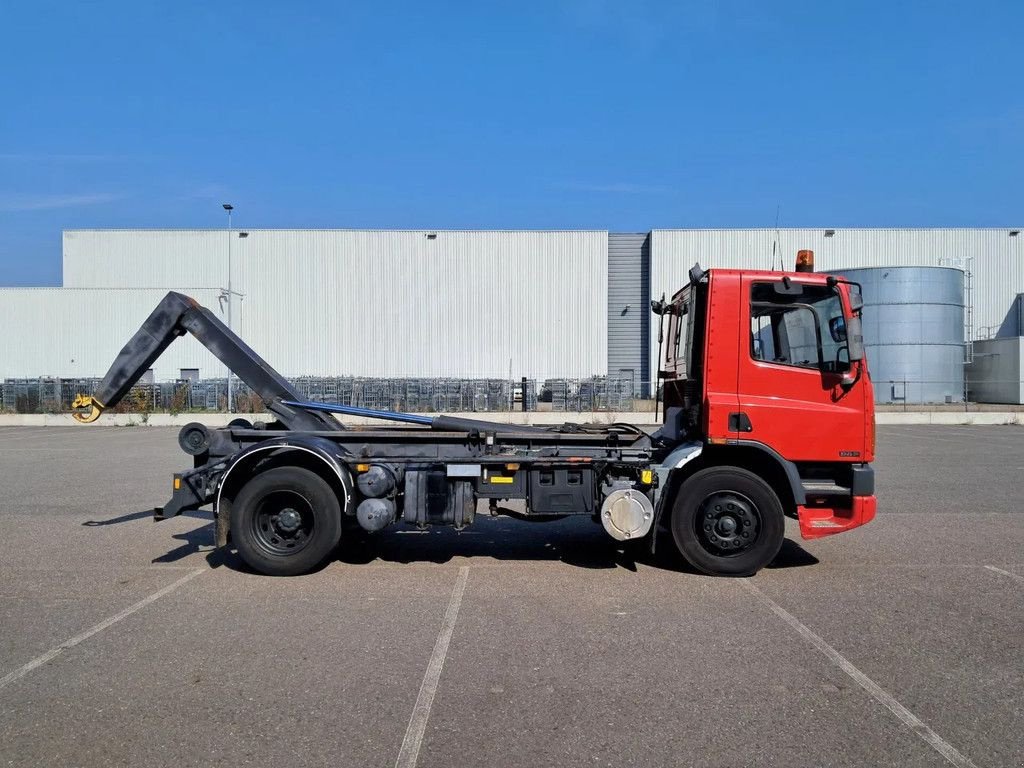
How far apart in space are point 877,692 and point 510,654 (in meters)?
2.22

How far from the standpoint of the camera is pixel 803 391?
7305mm

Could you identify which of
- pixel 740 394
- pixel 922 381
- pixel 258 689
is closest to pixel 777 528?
pixel 740 394

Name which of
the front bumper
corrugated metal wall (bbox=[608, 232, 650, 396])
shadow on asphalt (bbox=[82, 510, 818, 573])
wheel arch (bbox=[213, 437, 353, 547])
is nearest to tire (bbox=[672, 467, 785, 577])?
the front bumper

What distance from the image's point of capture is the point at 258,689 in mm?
4664

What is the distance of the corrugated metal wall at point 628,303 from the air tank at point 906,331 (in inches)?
444

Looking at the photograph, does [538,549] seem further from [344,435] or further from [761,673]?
[761,673]

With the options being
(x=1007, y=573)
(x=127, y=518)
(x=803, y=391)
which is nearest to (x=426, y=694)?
(x=803, y=391)

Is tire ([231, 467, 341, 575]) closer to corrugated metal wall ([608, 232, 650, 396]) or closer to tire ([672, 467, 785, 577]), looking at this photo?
tire ([672, 467, 785, 577])

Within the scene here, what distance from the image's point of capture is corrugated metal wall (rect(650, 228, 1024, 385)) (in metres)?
45.2

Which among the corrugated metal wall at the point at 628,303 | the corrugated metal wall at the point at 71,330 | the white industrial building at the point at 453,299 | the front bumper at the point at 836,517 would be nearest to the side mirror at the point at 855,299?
the front bumper at the point at 836,517

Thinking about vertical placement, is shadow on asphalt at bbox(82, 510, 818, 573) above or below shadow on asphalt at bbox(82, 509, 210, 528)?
below

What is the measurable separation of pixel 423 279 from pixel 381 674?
1630 inches

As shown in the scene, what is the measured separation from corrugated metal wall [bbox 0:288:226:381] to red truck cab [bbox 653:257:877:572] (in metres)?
40.8

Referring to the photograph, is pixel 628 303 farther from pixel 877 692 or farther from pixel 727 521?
pixel 877 692
